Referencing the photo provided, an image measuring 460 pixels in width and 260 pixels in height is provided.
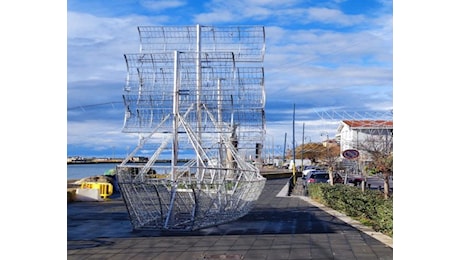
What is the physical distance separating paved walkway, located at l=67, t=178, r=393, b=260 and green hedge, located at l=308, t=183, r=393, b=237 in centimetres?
25

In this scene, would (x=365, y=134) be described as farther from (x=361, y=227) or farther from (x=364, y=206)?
(x=361, y=227)

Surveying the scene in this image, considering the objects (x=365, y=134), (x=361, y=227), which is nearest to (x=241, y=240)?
(x=361, y=227)

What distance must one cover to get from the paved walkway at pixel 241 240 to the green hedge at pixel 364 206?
9.9 inches

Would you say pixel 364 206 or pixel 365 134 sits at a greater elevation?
pixel 365 134

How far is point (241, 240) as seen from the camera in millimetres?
10742

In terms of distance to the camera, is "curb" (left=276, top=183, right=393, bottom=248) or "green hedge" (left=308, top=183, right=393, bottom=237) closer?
"curb" (left=276, top=183, right=393, bottom=248)

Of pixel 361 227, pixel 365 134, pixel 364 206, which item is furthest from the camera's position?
pixel 365 134

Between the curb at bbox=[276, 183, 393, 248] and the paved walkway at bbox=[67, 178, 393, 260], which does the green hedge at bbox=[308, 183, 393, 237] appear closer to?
the curb at bbox=[276, 183, 393, 248]

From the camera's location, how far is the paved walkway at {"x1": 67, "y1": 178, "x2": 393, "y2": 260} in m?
9.28

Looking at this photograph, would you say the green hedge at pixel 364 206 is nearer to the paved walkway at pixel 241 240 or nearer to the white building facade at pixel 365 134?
the paved walkway at pixel 241 240

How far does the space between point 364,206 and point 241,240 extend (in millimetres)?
4019

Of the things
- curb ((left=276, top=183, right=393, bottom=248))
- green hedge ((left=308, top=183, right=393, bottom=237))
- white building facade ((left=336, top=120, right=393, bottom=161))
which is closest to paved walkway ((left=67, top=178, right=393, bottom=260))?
curb ((left=276, top=183, right=393, bottom=248))

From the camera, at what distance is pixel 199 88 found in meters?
12.8
